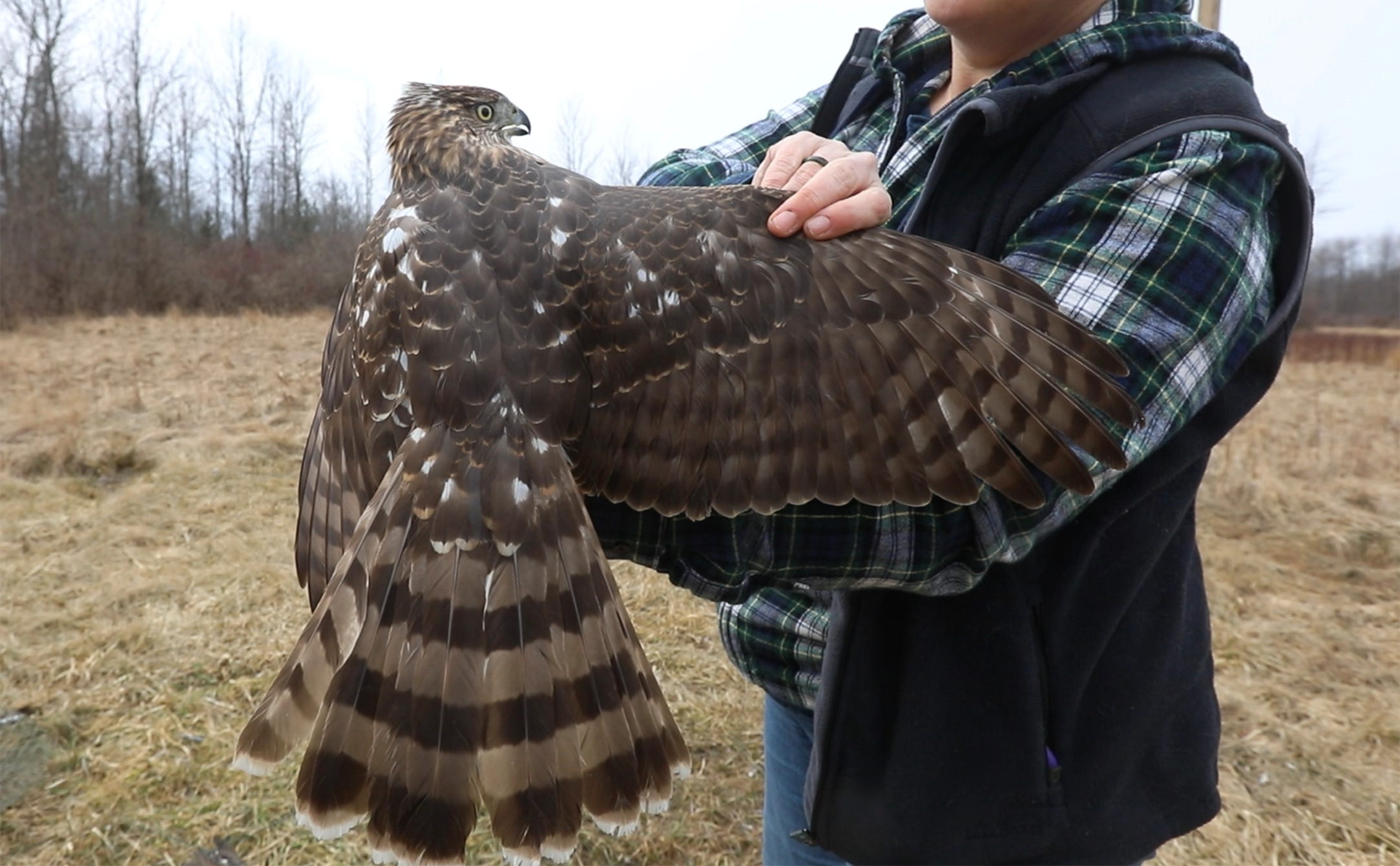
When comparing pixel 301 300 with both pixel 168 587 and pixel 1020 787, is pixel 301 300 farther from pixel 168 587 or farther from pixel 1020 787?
pixel 1020 787

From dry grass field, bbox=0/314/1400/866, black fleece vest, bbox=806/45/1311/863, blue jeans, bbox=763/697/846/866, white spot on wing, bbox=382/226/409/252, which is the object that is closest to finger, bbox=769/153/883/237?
black fleece vest, bbox=806/45/1311/863

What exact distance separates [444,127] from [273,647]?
467cm

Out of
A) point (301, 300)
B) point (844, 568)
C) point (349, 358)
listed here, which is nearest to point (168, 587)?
point (349, 358)

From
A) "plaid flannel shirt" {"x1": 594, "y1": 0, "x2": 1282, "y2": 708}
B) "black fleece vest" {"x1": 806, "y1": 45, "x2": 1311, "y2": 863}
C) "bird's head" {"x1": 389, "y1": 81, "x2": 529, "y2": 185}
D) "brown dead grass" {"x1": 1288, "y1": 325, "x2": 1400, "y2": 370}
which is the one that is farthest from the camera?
"brown dead grass" {"x1": 1288, "y1": 325, "x2": 1400, "y2": 370}

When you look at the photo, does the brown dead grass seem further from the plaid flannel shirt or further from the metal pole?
the plaid flannel shirt

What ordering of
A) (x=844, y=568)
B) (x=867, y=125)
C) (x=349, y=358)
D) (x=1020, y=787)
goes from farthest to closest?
1. (x=867, y=125)
2. (x=349, y=358)
3. (x=1020, y=787)
4. (x=844, y=568)

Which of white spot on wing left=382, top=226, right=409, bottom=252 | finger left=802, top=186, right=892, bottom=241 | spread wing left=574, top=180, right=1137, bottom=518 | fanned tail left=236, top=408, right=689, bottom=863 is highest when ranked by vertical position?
finger left=802, top=186, right=892, bottom=241

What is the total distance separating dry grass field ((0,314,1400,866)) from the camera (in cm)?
429

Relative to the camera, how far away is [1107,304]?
1.60 metres

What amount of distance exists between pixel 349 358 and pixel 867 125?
4.30ft

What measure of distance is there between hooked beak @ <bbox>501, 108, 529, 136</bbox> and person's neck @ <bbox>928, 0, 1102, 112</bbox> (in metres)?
1.28

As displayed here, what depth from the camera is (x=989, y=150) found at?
67.0 inches

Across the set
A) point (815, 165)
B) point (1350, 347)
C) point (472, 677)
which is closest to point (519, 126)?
point (815, 165)

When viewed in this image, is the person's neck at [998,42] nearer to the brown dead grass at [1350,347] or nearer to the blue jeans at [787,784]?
the blue jeans at [787,784]
